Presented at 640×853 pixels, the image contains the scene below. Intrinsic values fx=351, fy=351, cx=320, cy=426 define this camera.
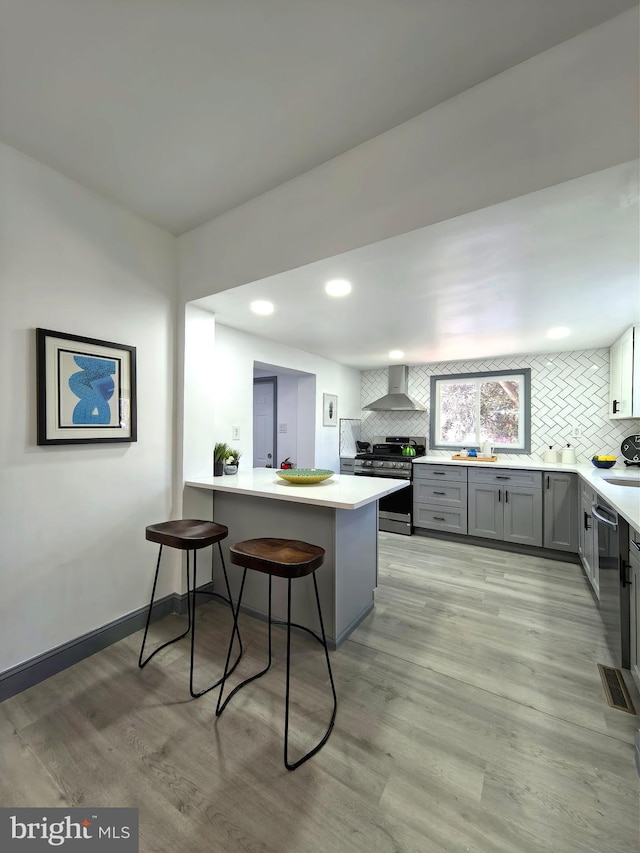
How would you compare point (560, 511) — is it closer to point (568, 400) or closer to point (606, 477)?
point (606, 477)

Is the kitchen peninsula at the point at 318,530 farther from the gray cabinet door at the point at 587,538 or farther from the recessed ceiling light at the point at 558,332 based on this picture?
the recessed ceiling light at the point at 558,332

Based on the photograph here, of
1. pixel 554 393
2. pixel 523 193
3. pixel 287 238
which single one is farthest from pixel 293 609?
pixel 554 393

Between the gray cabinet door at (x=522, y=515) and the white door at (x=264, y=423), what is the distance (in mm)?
2836

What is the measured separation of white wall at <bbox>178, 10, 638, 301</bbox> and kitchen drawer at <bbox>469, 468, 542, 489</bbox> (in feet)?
10.1

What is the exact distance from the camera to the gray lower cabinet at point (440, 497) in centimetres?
408

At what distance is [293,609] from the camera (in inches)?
89.8

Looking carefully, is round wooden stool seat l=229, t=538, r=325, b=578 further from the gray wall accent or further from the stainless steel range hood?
the stainless steel range hood

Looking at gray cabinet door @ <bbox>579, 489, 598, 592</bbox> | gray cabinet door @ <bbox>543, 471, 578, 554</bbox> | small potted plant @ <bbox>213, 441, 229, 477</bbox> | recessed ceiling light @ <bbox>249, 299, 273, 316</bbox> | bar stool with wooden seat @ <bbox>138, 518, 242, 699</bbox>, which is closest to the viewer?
bar stool with wooden seat @ <bbox>138, 518, 242, 699</bbox>

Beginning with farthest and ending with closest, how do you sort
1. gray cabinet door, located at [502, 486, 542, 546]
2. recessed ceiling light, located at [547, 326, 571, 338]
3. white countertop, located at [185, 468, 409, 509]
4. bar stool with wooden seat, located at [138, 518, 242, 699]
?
gray cabinet door, located at [502, 486, 542, 546]
recessed ceiling light, located at [547, 326, 571, 338]
white countertop, located at [185, 468, 409, 509]
bar stool with wooden seat, located at [138, 518, 242, 699]

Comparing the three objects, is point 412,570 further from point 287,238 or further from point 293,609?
point 287,238

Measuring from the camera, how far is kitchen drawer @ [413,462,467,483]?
4.10 m

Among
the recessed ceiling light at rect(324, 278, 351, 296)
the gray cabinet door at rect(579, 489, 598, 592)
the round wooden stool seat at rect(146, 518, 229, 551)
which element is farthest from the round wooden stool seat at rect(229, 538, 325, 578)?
the gray cabinet door at rect(579, 489, 598, 592)

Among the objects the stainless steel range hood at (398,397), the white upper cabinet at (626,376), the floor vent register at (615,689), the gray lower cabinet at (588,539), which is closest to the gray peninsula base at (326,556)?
the floor vent register at (615,689)

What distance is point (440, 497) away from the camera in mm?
4199
